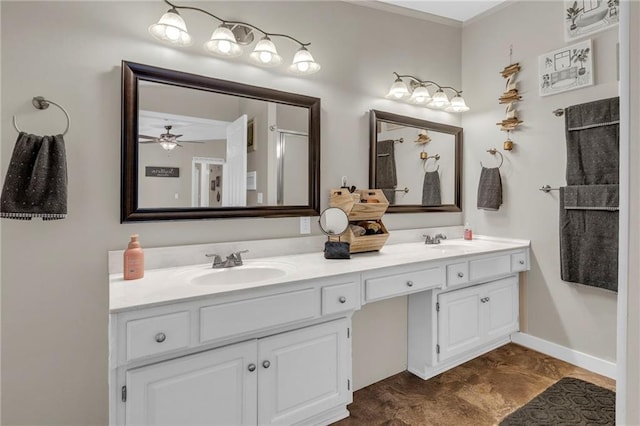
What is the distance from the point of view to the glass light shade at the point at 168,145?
1.71 m

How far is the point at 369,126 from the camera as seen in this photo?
245 centimetres

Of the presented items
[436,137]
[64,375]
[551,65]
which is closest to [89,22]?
[64,375]

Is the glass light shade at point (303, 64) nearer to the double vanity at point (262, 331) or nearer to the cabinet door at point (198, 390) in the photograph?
the double vanity at point (262, 331)

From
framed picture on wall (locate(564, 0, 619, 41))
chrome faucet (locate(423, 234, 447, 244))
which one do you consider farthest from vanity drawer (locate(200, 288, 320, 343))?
framed picture on wall (locate(564, 0, 619, 41))

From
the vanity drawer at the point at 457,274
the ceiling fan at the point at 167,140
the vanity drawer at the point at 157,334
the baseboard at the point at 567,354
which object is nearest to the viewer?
the vanity drawer at the point at 157,334

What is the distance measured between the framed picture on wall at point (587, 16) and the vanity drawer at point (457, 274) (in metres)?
1.85

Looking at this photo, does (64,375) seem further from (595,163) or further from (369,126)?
(595,163)

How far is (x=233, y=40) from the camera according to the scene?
5.83 ft

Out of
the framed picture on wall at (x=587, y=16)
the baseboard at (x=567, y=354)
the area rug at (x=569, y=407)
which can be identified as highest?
the framed picture on wall at (x=587, y=16)

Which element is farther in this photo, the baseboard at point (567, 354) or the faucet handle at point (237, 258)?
the baseboard at point (567, 354)

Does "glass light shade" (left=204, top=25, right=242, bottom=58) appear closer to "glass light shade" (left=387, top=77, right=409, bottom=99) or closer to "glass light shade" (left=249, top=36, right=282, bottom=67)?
"glass light shade" (left=249, top=36, right=282, bottom=67)

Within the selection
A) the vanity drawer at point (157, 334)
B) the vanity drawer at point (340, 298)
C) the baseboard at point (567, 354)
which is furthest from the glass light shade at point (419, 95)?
the vanity drawer at point (157, 334)

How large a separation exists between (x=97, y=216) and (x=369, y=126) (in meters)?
1.83

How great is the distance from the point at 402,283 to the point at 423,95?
5.29ft
